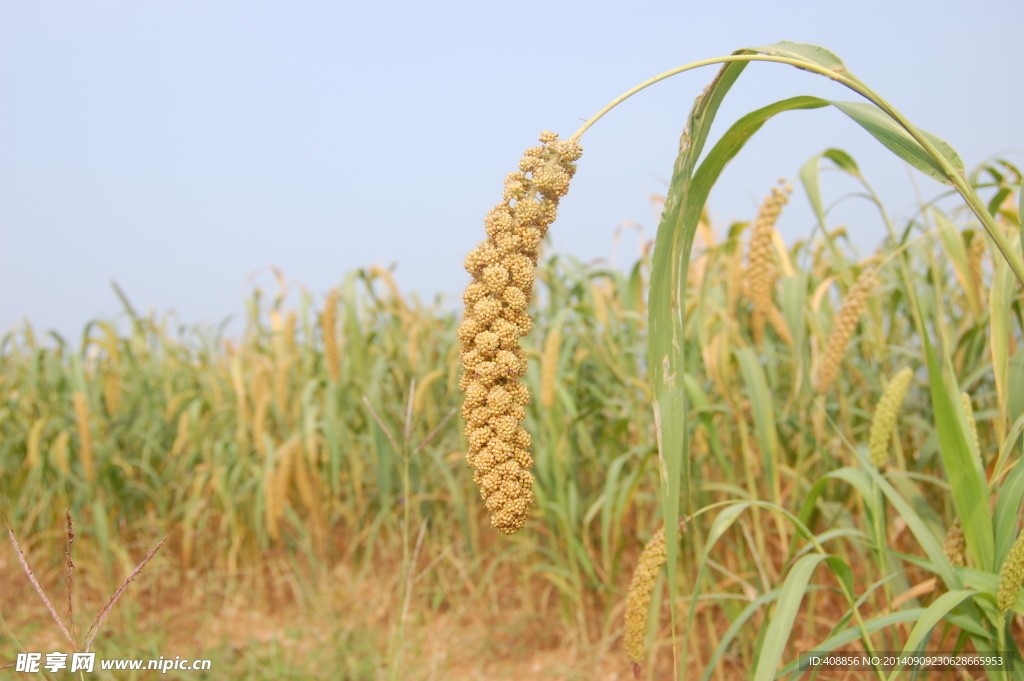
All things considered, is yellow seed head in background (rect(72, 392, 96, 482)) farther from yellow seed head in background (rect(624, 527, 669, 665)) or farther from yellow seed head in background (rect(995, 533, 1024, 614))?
yellow seed head in background (rect(995, 533, 1024, 614))

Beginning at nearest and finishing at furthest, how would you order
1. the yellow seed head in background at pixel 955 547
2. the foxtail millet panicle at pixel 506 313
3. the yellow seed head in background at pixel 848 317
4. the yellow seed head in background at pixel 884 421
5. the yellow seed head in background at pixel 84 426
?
the foxtail millet panicle at pixel 506 313
the yellow seed head in background at pixel 955 547
the yellow seed head in background at pixel 884 421
the yellow seed head in background at pixel 848 317
the yellow seed head in background at pixel 84 426

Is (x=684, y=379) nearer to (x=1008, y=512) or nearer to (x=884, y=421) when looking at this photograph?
(x=1008, y=512)

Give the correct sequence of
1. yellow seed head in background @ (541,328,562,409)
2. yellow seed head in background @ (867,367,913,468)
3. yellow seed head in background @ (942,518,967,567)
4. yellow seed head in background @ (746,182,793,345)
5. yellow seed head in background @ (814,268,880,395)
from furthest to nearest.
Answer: yellow seed head in background @ (541,328,562,409), yellow seed head in background @ (746,182,793,345), yellow seed head in background @ (814,268,880,395), yellow seed head in background @ (867,367,913,468), yellow seed head in background @ (942,518,967,567)

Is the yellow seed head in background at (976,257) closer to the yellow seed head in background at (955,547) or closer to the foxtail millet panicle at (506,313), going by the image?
the yellow seed head in background at (955,547)

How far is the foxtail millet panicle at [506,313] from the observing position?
792mm

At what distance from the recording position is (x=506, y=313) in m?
0.83

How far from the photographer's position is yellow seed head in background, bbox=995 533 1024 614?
1032mm

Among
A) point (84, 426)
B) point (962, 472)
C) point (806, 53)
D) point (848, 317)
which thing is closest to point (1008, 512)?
point (962, 472)

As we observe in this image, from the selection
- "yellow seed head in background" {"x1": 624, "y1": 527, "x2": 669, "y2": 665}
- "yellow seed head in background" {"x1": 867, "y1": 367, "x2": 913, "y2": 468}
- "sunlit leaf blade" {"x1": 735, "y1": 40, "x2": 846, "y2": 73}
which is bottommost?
"yellow seed head in background" {"x1": 624, "y1": 527, "x2": 669, "y2": 665}

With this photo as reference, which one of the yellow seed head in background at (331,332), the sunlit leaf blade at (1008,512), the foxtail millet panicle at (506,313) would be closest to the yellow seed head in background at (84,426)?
the yellow seed head in background at (331,332)

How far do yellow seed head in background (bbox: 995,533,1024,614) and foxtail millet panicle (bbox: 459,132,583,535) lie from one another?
768 mm

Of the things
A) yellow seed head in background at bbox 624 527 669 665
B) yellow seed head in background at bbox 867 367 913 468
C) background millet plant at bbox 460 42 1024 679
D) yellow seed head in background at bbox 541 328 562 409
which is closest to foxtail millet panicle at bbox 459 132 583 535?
background millet plant at bbox 460 42 1024 679

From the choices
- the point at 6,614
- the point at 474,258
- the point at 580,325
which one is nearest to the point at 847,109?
the point at 474,258

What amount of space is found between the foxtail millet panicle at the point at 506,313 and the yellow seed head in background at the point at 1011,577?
2.52 ft
